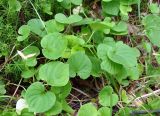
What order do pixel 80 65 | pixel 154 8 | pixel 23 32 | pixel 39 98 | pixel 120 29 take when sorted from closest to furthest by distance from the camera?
1. pixel 39 98
2. pixel 80 65
3. pixel 23 32
4. pixel 120 29
5. pixel 154 8

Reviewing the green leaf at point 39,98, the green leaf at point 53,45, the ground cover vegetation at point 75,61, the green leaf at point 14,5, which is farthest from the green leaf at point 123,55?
the green leaf at point 14,5

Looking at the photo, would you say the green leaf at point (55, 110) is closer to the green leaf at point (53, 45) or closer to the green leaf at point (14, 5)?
the green leaf at point (53, 45)

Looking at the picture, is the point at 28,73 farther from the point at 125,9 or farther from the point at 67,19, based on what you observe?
the point at 125,9

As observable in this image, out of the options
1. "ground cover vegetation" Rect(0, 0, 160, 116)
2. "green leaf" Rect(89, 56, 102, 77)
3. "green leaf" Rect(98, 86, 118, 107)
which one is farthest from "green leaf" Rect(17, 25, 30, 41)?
"green leaf" Rect(98, 86, 118, 107)

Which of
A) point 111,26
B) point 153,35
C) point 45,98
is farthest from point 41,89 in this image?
point 153,35

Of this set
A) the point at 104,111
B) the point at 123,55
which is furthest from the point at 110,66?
the point at 104,111

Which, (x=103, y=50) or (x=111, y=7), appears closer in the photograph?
(x=103, y=50)

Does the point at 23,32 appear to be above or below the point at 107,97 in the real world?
above
